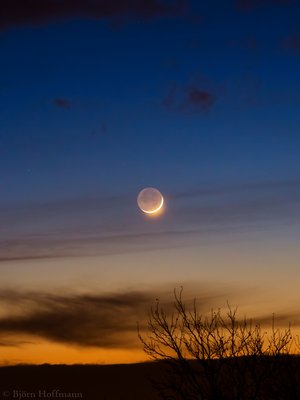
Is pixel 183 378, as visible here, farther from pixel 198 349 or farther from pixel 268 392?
pixel 268 392

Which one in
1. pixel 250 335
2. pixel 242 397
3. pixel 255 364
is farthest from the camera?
pixel 250 335

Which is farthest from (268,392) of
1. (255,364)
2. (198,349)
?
(198,349)

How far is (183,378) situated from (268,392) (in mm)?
3520

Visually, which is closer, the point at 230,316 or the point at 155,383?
the point at 155,383

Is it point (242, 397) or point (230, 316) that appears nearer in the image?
point (242, 397)

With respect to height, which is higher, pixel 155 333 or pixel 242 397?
pixel 155 333

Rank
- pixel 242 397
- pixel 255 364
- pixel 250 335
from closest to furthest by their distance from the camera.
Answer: pixel 242 397 < pixel 255 364 < pixel 250 335

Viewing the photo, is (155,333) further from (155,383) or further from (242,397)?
(242,397)

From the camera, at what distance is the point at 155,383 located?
2767cm

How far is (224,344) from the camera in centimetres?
2948

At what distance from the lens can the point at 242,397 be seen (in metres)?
26.9

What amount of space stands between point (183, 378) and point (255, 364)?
308 cm

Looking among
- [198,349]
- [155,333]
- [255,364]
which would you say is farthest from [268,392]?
[155,333]

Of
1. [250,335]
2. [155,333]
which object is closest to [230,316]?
[250,335]
